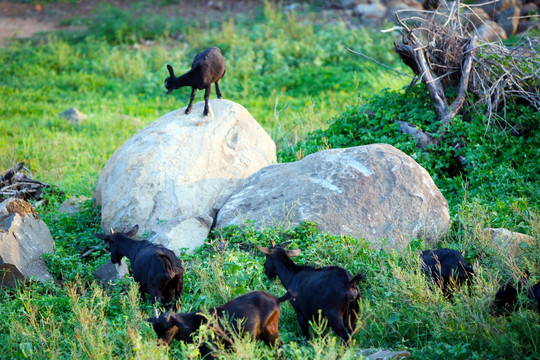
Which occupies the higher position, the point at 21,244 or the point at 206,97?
the point at 206,97

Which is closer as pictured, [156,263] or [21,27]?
[156,263]

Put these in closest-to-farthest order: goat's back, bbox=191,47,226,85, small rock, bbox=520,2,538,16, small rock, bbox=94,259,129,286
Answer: small rock, bbox=94,259,129,286, goat's back, bbox=191,47,226,85, small rock, bbox=520,2,538,16

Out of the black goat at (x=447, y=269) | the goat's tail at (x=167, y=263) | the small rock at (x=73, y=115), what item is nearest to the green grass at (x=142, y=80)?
the small rock at (x=73, y=115)

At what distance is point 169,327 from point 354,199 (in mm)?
2982

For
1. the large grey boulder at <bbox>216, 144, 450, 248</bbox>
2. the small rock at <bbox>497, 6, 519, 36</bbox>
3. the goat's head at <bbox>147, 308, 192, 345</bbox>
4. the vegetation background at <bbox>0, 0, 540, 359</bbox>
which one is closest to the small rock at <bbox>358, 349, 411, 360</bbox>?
the vegetation background at <bbox>0, 0, 540, 359</bbox>

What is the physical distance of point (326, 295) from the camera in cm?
471

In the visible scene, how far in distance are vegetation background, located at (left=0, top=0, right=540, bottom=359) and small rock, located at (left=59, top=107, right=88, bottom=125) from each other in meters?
0.21

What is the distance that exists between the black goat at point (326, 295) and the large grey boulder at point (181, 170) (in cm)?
196

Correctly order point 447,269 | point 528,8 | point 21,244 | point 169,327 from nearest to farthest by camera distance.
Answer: point 169,327, point 447,269, point 21,244, point 528,8

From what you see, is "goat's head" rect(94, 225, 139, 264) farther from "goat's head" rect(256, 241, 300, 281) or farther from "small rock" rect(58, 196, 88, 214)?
"small rock" rect(58, 196, 88, 214)

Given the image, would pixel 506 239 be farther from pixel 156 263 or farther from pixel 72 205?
pixel 72 205

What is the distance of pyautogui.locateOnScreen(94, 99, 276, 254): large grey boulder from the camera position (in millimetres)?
7211

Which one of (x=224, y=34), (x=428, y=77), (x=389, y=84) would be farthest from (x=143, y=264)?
(x=224, y=34)

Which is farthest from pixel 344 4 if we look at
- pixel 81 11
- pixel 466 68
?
pixel 466 68
